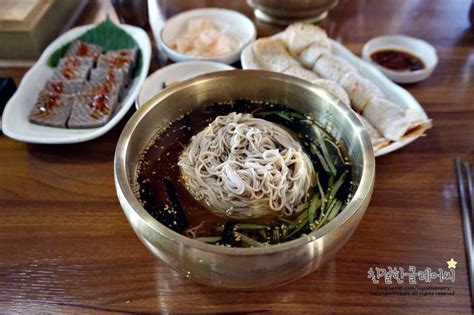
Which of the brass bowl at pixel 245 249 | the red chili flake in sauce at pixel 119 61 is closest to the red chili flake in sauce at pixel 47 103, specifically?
the red chili flake in sauce at pixel 119 61

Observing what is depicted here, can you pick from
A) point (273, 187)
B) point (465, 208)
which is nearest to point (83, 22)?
point (273, 187)

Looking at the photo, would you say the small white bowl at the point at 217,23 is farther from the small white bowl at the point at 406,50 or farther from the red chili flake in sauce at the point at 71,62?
the small white bowl at the point at 406,50

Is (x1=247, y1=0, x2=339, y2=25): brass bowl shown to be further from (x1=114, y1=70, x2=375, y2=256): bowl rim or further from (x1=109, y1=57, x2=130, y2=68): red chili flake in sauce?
(x1=114, y1=70, x2=375, y2=256): bowl rim

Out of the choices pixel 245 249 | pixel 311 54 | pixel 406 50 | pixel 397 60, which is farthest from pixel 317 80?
pixel 245 249

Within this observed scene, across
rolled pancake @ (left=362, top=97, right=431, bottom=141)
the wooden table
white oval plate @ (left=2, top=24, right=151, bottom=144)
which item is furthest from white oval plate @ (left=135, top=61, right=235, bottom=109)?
rolled pancake @ (left=362, top=97, right=431, bottom=141)

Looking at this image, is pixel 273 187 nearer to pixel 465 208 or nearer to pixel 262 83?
pixel 262 83
